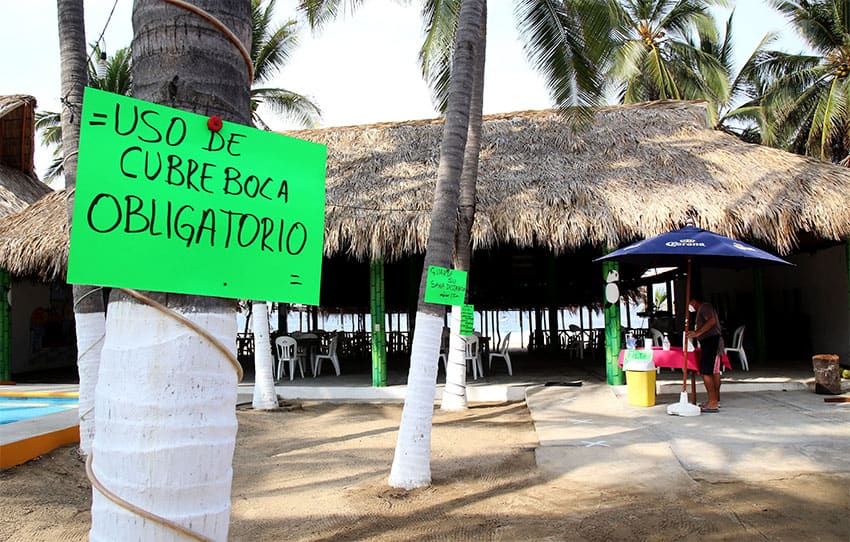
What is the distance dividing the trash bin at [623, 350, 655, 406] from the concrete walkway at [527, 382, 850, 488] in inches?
5.0

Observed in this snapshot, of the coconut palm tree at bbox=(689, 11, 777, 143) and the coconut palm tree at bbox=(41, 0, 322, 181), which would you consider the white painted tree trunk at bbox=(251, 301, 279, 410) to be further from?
the coconut palm tree at bbox=(689, 11, 777, 143)

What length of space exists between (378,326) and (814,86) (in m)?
18.6

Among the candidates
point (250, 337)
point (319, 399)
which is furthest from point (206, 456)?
point (250, 337)

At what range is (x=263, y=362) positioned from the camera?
329 inches

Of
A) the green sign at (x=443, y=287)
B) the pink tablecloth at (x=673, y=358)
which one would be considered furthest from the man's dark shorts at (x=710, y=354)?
the green sign at (x=443, y=287)

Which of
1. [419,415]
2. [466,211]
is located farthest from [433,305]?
[466,211]

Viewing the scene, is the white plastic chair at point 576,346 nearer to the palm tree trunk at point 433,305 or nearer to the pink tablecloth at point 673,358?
the pink tablecloth at point 673,358

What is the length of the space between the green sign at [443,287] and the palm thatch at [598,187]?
13.4ft

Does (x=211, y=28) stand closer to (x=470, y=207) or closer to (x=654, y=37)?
(x=470, y=207)

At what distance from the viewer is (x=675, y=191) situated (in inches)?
371

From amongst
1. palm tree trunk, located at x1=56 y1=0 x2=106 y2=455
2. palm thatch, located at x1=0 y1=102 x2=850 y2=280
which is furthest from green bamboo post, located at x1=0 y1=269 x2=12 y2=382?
palm tree trunk, located at x1=56 y1=0 x2=106 y2=455

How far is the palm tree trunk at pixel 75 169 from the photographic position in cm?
520

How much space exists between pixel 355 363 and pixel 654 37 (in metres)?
15.8

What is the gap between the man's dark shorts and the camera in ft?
23.4
